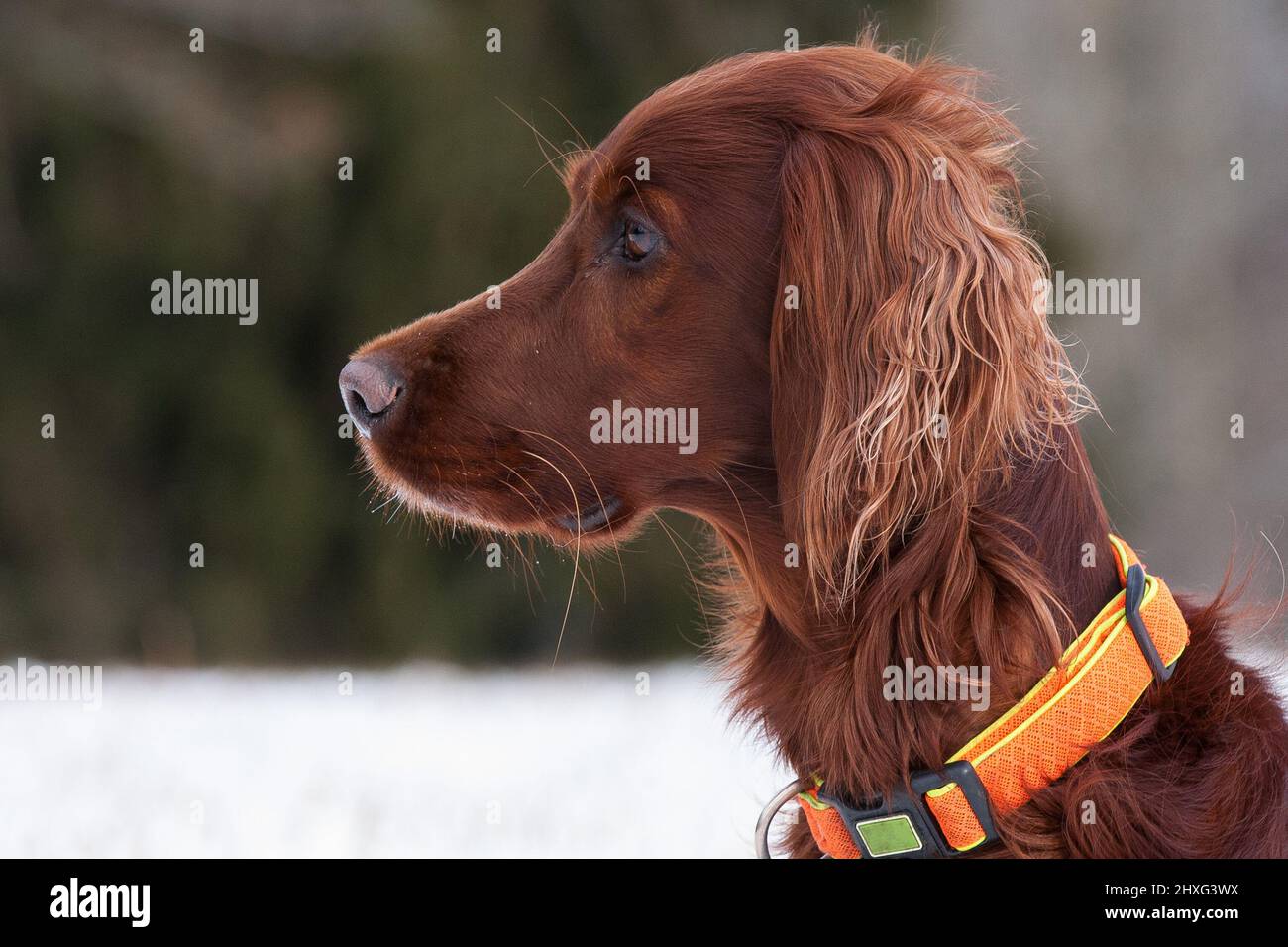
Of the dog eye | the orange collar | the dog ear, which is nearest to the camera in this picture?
the orange collar

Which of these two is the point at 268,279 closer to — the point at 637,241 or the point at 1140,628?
the point at 637,241

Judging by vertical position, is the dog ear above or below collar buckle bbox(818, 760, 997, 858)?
above

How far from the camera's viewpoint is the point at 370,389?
2.07m

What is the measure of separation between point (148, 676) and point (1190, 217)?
550 cm

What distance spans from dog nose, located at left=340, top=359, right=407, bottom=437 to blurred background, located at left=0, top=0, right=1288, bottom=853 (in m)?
2.65

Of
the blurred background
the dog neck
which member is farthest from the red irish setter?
the blurred background

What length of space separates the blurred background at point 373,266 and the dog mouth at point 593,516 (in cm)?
260

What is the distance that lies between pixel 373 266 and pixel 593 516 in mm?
3289

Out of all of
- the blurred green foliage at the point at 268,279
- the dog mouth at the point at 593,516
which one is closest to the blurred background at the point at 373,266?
the blurred green foliage at the point at 268,279

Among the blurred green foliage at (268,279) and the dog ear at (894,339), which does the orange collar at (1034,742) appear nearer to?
the dog ear at (894,339)

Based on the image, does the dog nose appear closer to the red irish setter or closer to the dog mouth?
the red irish setter

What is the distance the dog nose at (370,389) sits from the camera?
2078 mm

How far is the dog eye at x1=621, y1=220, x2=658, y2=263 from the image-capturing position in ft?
6.70
